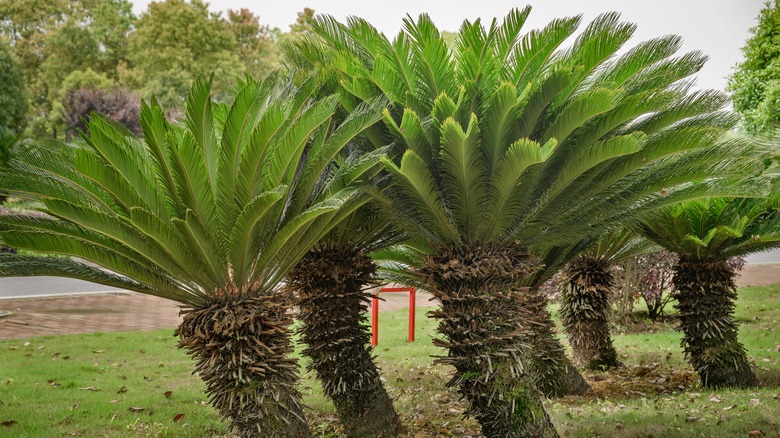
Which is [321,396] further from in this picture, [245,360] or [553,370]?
[245,360]

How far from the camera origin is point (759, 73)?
1438 cm

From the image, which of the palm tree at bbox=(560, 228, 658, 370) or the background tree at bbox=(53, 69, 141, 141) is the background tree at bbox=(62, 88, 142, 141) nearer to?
the background tree at bbox=(53, 69, 141, 141)

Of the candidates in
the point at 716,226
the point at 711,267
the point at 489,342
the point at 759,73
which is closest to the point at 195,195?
the point at 489,342

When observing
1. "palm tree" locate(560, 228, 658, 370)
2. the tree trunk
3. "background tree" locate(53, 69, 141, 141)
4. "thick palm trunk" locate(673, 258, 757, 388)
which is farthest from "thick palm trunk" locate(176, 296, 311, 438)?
"background tree" locate(53, 69, 141, 141)

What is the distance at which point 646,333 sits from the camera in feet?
44.2

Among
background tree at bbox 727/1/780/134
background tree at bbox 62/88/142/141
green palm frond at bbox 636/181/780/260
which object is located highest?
background tree at bbox 62/88/142/141

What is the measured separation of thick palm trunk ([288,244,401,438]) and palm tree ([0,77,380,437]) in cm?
78

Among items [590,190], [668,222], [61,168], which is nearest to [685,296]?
[668,222]

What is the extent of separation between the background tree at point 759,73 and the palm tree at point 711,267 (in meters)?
5.83

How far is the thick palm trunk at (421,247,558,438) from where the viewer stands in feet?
19.5

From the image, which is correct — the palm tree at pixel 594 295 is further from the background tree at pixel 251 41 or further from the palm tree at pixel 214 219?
the background tree at pixel 251 41

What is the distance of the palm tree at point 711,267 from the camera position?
8.17 metres

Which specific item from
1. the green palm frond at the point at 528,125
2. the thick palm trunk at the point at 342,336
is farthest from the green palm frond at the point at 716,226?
the thick palm trunk at the point at 342,336

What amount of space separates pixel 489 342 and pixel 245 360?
6.80ft
